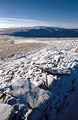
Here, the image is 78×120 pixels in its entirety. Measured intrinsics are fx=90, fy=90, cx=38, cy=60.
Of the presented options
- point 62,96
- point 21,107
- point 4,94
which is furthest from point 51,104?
point 4,94

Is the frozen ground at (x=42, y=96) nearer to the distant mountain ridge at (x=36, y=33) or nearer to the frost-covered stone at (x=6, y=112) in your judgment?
the frost-covered stone at (x=6, y=112)

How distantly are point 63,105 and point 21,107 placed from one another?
184cm

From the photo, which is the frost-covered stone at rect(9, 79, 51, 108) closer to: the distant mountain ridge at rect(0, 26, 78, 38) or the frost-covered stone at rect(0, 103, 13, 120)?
the frost-covered stone at rect(0, 103, 13, 120)

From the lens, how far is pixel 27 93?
2.84 m

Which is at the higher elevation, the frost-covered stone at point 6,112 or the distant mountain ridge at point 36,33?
the distant mountain ridge at point 36,33

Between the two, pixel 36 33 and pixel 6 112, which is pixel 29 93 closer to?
pixel 6 112

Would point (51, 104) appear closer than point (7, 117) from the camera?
No

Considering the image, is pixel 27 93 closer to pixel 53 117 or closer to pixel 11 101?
pixel 11 101

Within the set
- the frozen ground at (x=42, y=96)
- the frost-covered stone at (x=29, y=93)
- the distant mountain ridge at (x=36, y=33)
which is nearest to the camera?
the frozen ground at (x=42, y=96)

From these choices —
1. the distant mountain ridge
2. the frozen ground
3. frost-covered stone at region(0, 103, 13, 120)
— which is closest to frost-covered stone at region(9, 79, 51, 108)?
the frozen ground

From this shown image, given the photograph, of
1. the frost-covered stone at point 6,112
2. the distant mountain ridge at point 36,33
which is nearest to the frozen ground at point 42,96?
the frost-covered stone at point 6,112

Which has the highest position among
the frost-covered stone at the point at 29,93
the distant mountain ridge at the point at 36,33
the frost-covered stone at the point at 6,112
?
the distant mountain ridge at the point at 36,33

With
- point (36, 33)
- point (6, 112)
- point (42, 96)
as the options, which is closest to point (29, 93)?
point (42, 96)

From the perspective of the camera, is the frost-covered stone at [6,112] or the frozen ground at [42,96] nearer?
the frost-covered stone at [6,112]
